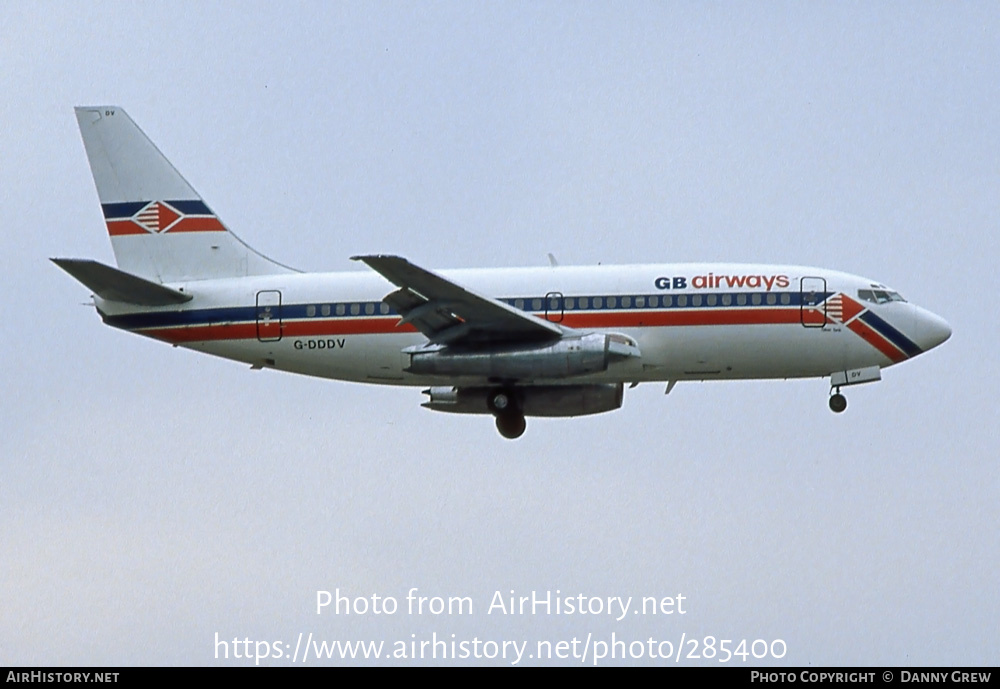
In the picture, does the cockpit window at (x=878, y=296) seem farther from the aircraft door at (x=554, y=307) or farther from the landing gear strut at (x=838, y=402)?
the aircraft door at (x=554, y=307)

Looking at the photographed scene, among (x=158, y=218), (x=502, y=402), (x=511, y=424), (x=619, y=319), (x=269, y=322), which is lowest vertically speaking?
(x=511, y=424)

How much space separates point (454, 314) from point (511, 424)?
5.02 meters

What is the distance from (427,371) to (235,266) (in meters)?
7.24

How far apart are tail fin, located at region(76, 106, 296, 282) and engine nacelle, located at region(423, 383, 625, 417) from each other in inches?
274

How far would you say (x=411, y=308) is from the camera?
48.1 metres

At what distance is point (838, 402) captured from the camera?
49.3 metres

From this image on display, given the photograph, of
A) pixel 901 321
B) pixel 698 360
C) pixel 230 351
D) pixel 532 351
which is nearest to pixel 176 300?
pixel 230 351

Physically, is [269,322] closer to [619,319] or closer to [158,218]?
[158,218]

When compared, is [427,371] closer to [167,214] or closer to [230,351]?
[230,351]

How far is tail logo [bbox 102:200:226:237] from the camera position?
52.8m

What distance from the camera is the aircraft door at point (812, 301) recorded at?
4850cm

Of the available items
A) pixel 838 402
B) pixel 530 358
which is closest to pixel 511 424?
pixel 530 358

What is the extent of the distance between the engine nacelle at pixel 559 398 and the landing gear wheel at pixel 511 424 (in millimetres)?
276

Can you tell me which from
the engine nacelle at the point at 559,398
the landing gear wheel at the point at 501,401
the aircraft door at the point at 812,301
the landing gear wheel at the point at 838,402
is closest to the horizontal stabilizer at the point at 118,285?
the engine nacelle at the point at 559,398
